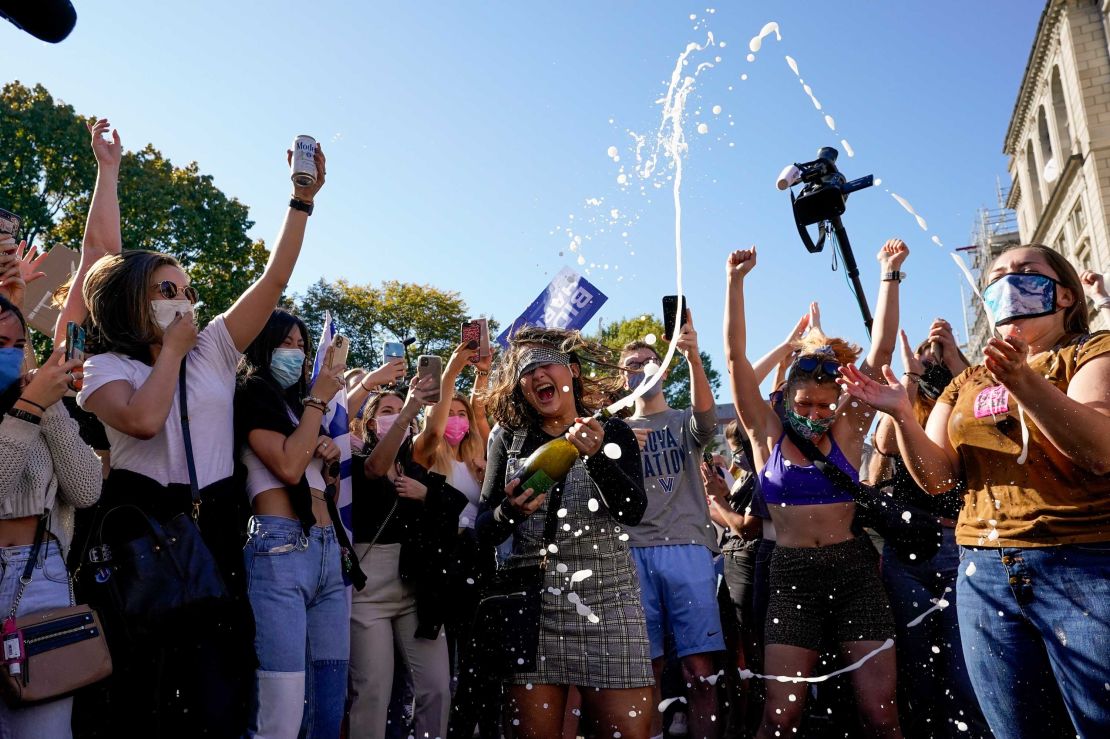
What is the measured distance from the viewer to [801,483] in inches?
176

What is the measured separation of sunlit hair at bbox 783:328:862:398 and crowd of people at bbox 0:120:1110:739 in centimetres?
2

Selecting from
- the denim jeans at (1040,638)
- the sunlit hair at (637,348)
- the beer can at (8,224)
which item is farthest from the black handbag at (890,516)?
the beer can at (8,224)

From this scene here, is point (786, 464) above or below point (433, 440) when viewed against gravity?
below

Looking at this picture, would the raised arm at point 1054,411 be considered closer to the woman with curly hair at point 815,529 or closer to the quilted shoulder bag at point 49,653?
the woman with curly hair at point 815,529

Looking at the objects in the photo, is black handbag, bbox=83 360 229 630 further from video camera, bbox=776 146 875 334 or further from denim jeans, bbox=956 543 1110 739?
video camera, bbox=776 146 875 334

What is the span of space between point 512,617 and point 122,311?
205 centimetres

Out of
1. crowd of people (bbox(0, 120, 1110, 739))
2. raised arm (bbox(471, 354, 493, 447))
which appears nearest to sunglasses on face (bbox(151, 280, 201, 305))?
crowd of people (bbox(0, 120, 1110, 739))

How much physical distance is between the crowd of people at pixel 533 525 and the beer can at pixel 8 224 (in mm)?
70

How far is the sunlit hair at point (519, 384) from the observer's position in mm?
4367

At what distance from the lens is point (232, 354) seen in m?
3.63

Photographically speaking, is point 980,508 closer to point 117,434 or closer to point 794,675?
point 794,675

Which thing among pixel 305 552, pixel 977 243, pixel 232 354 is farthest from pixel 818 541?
pixel 977 243

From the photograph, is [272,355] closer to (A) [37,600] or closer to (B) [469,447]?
→ (A) [37,600]

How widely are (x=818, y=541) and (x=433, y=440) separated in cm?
253
